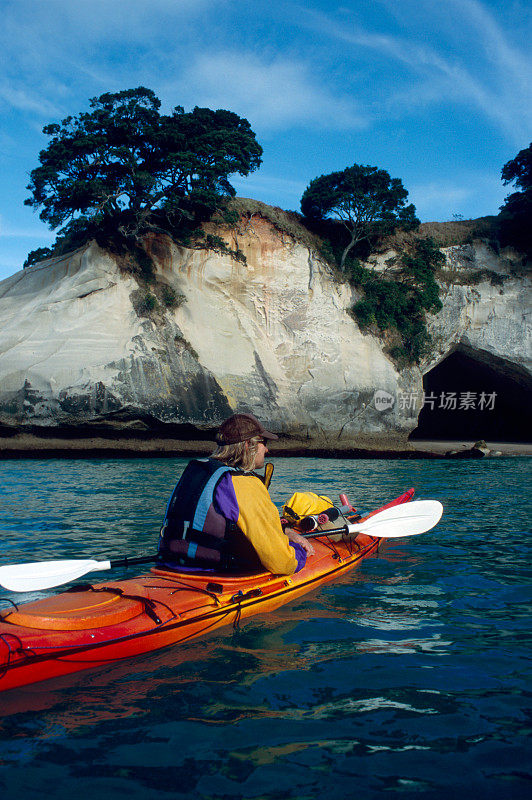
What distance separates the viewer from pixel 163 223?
2008 centimetres

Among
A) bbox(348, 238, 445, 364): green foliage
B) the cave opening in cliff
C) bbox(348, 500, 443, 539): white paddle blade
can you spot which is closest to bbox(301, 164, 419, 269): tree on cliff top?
bbox(348, 238, 445, 364): green foliage

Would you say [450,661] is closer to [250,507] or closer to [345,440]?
[250,507]

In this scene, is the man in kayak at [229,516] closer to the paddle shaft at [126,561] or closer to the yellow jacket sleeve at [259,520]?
the yellow jacket sleeve at [259,520]

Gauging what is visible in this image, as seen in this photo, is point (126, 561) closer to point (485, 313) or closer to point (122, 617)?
point (122, 617)

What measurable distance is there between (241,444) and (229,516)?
497 mm

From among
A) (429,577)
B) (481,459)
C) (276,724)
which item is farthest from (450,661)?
(481,459)

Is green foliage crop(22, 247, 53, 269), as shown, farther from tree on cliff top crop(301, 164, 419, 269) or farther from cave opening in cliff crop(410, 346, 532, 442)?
cave opening in cliff crop(410, 346, 532, 442)

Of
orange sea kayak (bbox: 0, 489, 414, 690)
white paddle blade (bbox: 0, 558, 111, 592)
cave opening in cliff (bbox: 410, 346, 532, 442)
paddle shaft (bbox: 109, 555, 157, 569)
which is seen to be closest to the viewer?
orange sea kayak (bbox: 0, 489, 414, 690)

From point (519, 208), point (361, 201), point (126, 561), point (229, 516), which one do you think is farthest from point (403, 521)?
point (519, 208)

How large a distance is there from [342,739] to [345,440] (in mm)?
17653

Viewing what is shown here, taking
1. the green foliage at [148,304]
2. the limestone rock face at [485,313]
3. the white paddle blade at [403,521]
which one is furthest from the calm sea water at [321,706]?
the limestone rock face at [485,313]

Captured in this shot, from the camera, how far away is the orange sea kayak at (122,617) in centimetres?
288

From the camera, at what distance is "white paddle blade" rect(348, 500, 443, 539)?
5.27 meters

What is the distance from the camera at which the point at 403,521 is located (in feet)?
17.9
